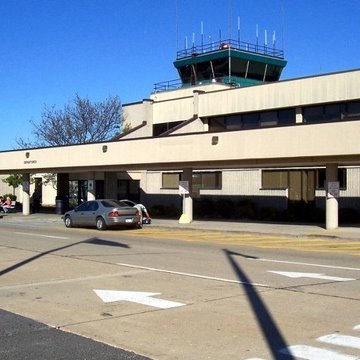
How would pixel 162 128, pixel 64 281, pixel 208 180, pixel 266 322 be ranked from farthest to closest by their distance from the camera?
1. pixel 162 128
2. pixel 208 180
3. pixel 64 281
4. pixel 266 322

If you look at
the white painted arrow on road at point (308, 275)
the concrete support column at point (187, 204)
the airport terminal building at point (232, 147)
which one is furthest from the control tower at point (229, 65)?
the white painted arrow on road at point (308, 275)

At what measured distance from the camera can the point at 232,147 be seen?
27547 mm

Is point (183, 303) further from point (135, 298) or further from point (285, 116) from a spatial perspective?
point (285, 116)

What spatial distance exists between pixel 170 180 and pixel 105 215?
1648cm

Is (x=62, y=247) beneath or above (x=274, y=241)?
above

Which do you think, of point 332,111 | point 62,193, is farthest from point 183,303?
point 62,193

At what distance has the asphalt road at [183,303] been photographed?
6.56 m

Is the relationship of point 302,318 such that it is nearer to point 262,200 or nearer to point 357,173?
point 357,173

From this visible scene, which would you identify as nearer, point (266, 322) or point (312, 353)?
point (312, 353)

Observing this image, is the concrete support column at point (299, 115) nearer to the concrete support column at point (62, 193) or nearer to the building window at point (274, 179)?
the building window at point (274, 179)

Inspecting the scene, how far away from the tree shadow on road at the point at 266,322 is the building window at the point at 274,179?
24.3m

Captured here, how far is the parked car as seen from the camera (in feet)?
87.2

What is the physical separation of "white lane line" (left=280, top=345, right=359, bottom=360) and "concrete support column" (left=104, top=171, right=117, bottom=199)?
118 ft

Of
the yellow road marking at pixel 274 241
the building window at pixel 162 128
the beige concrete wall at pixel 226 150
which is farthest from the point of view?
the building window at pixel 162 128
